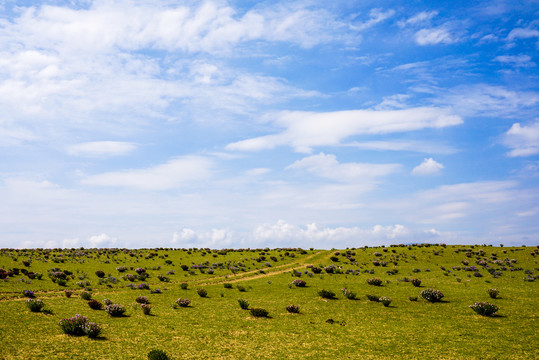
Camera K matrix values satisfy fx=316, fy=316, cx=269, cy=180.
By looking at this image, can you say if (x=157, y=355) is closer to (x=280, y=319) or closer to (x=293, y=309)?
(x=280, y=319)

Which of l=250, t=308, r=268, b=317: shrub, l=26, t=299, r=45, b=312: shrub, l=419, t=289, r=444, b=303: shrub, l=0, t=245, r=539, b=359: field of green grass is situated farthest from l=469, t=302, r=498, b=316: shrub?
l=26, t=299, r=45, b=312: shrub

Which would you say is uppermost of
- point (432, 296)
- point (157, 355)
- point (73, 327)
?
point (432, 296)

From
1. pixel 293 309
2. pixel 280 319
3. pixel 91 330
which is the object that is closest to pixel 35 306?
pixel 91 330

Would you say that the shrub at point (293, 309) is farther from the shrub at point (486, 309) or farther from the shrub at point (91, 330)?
the shrub at point (91, 330)

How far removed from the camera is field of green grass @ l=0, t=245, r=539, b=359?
61.1 ft

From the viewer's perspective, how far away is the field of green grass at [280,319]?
18.6 metres

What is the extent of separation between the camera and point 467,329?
2231cm

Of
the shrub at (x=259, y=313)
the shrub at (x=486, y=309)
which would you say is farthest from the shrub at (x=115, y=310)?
the shrub at (x=486, y=309)

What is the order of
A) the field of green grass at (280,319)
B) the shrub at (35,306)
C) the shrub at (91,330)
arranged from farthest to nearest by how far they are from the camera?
1. the shrub at (35,306)
2. the shrub at (91,330)
3. the field of green grass at (280,319)

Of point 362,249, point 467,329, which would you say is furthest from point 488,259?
point 467,329

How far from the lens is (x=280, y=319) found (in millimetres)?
25672

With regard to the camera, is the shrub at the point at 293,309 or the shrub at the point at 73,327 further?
the shrub at the point at 293,309

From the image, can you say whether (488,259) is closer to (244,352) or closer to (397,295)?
(397,295)

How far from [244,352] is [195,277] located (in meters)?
34.6
